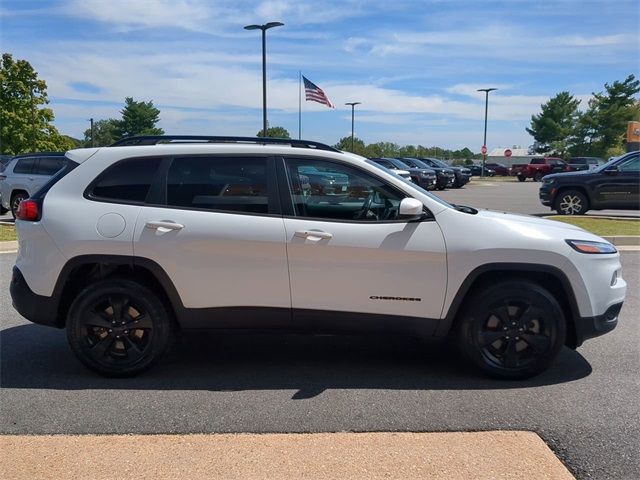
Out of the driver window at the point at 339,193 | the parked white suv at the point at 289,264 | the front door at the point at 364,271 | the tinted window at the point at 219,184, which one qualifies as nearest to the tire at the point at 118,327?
the parked white suv at the point at 289,264

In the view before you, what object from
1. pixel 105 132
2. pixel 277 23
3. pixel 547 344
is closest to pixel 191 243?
pixel 547 344

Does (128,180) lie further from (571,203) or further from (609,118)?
(609,118)

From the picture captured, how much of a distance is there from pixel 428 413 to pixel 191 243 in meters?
2.00

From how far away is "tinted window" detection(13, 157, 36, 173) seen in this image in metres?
14.8

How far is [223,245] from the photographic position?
4.25m

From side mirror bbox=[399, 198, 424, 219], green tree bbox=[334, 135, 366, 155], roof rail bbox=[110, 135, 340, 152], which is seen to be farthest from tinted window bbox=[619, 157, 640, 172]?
green tree bbox=[334, 135, 366, 155]

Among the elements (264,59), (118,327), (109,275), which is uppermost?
(264,59)

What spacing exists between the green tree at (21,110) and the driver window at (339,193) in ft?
131

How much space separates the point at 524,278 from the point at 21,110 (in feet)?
139

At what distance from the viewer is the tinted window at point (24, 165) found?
14.8 meters

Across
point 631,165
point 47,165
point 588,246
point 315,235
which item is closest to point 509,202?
point 631,165

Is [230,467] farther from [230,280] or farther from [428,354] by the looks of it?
[428,354]

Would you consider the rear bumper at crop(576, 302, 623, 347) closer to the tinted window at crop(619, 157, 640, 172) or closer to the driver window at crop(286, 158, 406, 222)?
the driver window at crop(286, 158, 406, 222)

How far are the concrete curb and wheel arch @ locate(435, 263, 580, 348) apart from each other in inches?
39.5
